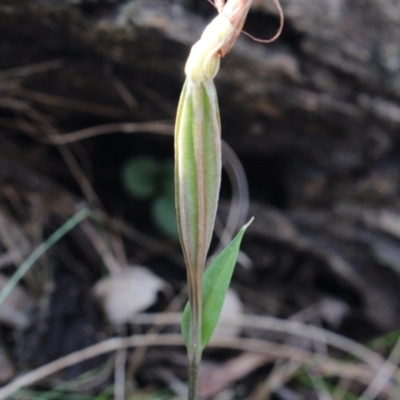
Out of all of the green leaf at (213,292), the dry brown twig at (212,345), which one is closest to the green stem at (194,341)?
the green leaf at (213,292)

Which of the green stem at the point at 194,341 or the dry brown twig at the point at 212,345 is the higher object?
the green stem at the point at 194,341

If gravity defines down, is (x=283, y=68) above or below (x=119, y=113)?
above

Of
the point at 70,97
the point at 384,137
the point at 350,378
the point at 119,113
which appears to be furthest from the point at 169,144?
the point at 350,378

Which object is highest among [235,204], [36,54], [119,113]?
[36,54]

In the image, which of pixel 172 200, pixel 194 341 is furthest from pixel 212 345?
pixel 194 341

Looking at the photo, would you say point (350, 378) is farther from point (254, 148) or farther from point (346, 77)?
point (346, 77)

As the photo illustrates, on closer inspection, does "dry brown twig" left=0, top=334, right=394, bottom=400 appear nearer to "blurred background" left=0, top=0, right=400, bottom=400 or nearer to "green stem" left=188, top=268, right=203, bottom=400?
"blurred background" left=0, top=0, right=400, bottom=400

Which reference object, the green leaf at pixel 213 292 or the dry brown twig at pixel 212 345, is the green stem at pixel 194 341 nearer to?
the green leaf at pixel 213 292
